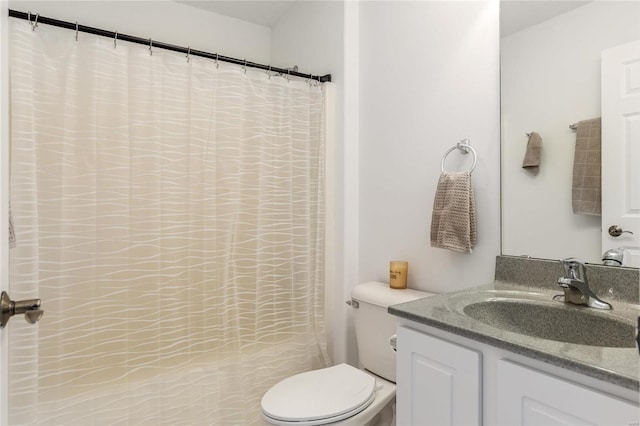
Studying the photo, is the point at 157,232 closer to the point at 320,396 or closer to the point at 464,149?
the point at 320,396

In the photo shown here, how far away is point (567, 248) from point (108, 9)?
262 cm

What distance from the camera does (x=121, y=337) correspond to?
1.50m

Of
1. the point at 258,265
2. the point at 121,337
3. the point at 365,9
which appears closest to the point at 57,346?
the point at 121,337

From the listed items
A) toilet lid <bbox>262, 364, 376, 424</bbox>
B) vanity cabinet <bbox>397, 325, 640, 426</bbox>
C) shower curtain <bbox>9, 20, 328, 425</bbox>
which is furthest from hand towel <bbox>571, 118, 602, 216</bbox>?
shower curtain <bbox>9, 20, 328, 425</bbox>

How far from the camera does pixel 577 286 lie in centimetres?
102

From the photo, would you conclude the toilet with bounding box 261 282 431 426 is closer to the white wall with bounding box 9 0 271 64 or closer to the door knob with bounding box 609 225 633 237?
the door knob with bounding box 609 225 633 237

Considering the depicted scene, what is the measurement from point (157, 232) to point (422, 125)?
127 centimetres

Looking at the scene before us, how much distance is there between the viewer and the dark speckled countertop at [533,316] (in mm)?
651

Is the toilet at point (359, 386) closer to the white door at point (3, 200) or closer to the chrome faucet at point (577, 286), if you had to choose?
the chrome faucet at point (577, 286)

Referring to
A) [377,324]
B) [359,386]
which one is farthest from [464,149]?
[359,386]

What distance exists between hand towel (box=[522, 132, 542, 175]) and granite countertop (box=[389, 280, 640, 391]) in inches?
16.2

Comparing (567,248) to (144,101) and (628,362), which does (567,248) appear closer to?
(628,362)

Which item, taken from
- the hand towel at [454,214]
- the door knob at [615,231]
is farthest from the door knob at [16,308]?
the door knob at [615,231]

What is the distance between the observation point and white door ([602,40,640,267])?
1.03 meters
